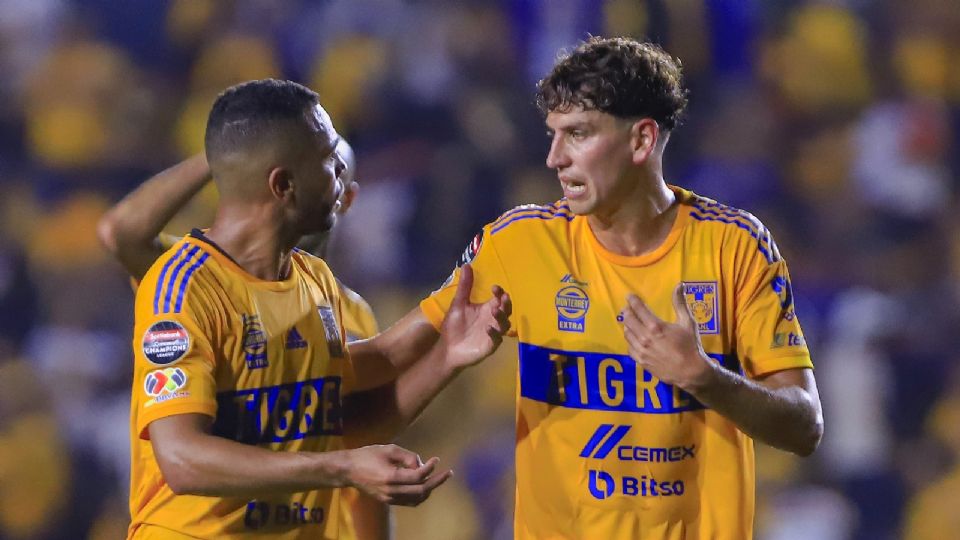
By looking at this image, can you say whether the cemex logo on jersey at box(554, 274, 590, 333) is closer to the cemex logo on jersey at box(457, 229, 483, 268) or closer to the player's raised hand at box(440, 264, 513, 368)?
the player's raised hand at box(440, 264, 513, 368)

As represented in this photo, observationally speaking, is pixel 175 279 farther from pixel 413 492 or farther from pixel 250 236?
pixel 413 492

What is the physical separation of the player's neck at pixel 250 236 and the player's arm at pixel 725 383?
793 mm

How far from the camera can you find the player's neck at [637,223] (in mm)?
2672

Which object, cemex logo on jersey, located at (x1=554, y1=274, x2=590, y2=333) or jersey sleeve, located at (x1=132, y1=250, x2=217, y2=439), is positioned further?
cemex logo on jersey, located at (x1=554, y1=274, x2=590, y2=333)

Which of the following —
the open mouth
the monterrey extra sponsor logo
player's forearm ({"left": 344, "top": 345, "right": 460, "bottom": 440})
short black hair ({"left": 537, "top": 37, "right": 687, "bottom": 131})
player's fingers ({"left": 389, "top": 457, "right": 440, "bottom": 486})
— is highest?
short black hair ({"left": 537, "top": 37, "right": 687, "bottom": 131})

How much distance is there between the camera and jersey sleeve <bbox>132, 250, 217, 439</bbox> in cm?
218

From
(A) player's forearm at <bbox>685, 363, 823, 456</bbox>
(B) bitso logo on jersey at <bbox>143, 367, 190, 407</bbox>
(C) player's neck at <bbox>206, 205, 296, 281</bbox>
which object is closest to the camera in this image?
(B) bitso logo on jersey at <bbox>143, 367, 190, 407</bbox>

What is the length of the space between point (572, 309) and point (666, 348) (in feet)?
1.44

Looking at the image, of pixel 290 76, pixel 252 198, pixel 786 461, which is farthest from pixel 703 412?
pixel 290 76

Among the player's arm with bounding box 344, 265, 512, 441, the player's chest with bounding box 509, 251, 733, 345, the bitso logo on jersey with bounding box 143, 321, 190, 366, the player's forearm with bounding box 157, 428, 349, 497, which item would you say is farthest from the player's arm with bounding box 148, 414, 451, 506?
the player's chest with bounding box 509, 251, 733, 345

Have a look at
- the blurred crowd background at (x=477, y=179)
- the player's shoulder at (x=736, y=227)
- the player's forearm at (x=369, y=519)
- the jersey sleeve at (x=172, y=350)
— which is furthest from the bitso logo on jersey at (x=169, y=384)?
the blurred crowd background at (x=477, y=179)

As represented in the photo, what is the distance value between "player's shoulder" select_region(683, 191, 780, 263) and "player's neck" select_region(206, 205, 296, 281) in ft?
3.25

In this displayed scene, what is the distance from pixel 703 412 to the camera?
2.59 meters

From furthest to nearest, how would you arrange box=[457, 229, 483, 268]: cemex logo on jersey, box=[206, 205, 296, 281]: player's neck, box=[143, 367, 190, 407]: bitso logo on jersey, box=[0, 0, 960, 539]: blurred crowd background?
box=[0, 0, 960, 539]: blurred crowd background → box=[457, 229, 483, 268]: cemex logo on jersey → box=[206, 205, 296, 281]: player's neck → box=[143, 367, 190, 407]: bitso logo on jersey
